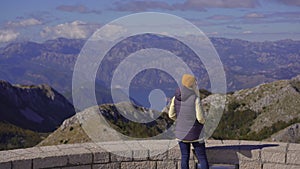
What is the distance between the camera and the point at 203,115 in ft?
19.8

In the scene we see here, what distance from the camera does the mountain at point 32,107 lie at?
96062 mm

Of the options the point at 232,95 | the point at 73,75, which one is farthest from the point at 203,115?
the point at 232,95

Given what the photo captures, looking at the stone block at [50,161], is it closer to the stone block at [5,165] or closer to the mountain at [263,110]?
the stone block at [5,165]

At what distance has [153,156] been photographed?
260 inches

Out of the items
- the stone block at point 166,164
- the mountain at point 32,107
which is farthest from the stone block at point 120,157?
the mountain at point 32,107

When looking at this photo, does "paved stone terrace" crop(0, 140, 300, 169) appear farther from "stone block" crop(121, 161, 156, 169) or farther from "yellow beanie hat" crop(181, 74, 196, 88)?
"yellow beanie hat" crop(181, 74, 196, 88)

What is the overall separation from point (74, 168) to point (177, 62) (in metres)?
2.36

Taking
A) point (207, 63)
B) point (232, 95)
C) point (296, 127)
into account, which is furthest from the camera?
point (232, 95)

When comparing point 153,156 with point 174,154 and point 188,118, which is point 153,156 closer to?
point 174,154

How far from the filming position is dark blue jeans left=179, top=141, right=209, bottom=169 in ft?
20.6

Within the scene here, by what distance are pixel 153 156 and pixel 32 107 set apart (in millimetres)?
107392

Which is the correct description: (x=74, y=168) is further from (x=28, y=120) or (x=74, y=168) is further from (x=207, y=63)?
(x=28, y=120)


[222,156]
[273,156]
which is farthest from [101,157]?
[273,156]

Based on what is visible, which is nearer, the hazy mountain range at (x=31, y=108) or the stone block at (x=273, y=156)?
the stone block at (x=273, y=156)
